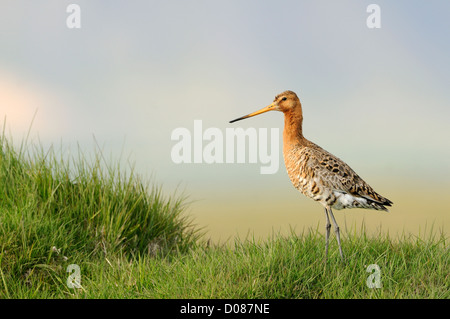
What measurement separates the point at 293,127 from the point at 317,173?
795 mm

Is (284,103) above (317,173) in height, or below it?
above

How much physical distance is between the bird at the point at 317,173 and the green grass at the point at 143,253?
60 centimetres

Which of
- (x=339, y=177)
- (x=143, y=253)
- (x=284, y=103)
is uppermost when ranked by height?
(x=284, y=103)

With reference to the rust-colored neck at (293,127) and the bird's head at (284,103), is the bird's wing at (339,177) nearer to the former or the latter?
the rust-colored neck at (293,127)

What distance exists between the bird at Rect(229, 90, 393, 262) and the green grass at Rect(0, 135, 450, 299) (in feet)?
1.96

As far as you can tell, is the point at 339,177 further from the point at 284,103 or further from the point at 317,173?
the point at 284,103

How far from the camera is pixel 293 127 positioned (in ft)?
23.2

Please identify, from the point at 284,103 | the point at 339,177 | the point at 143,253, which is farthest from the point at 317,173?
the point at 143,253

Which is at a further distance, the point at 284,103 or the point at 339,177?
the point at 284,103

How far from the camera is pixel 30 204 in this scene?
734 centimetres

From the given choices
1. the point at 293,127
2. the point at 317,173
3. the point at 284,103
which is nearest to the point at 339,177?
the point at 317,173

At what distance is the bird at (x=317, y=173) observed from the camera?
6664 mm

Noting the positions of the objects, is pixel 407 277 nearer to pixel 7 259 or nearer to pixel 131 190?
pixel 131 190
